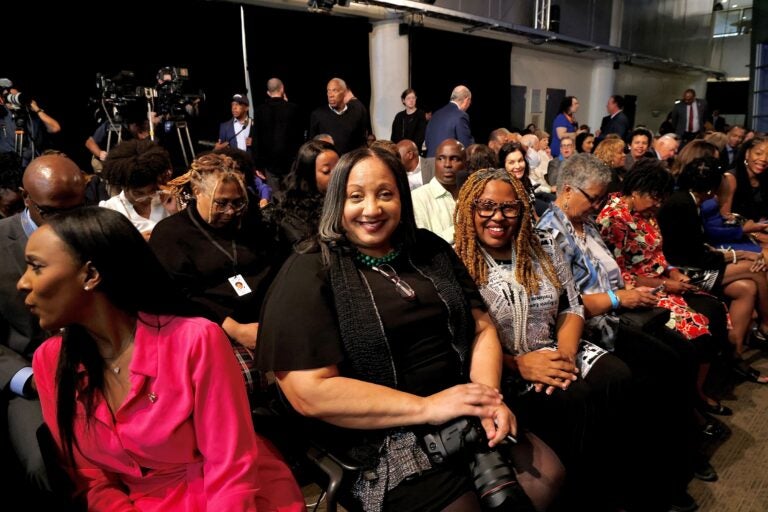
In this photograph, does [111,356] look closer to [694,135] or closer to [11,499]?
[11,499]

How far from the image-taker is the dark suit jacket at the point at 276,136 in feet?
16.5

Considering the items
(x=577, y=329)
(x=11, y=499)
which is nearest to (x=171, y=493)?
(x=11, y=499)

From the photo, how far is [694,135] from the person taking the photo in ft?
31.2

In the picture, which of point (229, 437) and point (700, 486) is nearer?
point (229, 437)

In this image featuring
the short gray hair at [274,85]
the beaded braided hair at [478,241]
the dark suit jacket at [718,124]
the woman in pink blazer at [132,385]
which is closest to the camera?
the woman in pink blazer at [132,385]

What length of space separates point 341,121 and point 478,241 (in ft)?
11.4

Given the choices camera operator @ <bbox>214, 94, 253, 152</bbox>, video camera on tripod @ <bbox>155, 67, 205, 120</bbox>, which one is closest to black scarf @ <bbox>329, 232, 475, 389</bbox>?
video camera on tripod @ <bbox>155, 67, 205, 120</bbox>

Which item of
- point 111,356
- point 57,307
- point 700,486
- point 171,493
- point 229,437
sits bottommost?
point 700,486

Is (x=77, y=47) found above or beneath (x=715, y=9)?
beneath

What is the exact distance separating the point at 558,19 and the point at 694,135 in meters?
3.57

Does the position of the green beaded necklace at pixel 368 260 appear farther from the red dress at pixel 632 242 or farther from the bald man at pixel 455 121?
the bald man at pixel 455 121

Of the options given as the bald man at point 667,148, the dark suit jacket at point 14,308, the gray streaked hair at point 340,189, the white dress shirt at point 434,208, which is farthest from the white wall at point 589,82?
the dark suit jacket at point 14,308

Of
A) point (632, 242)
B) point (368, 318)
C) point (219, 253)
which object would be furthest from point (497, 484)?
point (632, 242)

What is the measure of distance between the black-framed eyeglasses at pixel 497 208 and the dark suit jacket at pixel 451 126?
3.21 meters
